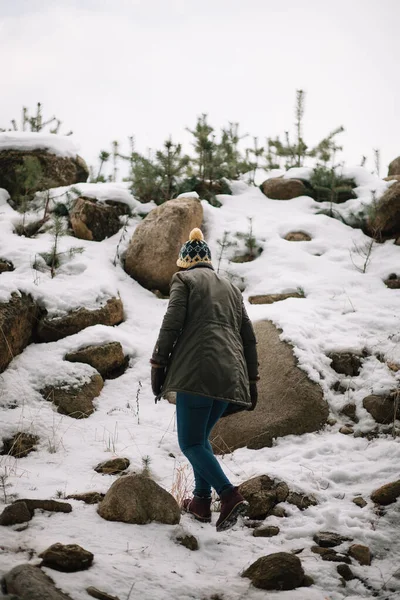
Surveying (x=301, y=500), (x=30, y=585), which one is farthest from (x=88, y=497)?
(x=301, y=500)

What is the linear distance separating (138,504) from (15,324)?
9.51ft

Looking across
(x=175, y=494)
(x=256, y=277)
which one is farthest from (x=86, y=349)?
(x=256, y=277)

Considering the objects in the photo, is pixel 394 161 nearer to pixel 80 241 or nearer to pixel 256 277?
pixel 256 277

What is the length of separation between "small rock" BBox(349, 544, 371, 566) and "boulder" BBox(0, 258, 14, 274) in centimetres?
545

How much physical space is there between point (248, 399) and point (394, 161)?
941 centimetres

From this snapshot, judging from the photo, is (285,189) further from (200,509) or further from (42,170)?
(200,509)

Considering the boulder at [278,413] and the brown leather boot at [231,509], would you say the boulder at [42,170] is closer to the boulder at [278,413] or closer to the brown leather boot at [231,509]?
the boulder at [278,413]

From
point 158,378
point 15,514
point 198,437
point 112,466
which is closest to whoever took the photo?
point 15,514

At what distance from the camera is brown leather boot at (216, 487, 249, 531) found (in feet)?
9.27

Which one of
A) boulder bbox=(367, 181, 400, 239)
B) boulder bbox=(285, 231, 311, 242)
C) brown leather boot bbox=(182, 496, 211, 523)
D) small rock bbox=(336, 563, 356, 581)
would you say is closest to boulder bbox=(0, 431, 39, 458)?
brown leather boot bbox=(182, 496, 211, 523)

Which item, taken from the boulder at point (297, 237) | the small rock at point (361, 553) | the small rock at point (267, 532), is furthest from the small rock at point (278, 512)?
the boulder at point (297, 237)

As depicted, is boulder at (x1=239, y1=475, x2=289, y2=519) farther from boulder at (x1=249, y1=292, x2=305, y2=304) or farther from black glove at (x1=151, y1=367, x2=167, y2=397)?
boulder at (x1=249, y1=292, x2=305, y2=304)

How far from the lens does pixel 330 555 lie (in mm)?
2621

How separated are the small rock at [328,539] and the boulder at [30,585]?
162cm
